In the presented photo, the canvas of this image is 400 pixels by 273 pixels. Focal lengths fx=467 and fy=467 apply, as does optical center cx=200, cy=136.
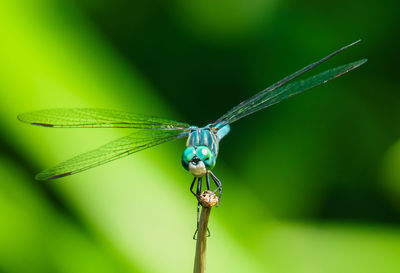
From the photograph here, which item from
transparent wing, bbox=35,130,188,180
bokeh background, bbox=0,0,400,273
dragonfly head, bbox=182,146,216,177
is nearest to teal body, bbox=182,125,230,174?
dragonfly head, bbox=182,146,216,177

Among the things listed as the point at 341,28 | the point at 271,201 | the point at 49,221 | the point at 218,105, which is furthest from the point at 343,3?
the point at 49,221

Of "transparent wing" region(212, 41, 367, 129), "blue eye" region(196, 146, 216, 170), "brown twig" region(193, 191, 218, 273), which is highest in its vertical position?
"transparent wing" region(212, 41, 367, 129)

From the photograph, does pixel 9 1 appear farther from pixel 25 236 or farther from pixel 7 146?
pixel 25 236

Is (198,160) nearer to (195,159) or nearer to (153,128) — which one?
(195,159)

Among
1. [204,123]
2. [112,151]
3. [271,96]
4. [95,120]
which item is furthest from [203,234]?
[204,123]

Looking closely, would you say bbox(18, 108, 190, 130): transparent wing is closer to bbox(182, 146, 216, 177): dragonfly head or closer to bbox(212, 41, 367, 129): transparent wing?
bbox(212, 41, 367, 129): transparent wing

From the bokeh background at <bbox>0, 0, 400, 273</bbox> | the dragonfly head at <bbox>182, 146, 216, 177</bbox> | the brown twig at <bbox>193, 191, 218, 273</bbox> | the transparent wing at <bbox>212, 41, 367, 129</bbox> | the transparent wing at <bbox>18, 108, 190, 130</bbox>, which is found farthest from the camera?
the bokeh background at <bbox>0, 0, 400, 273</bbox>
